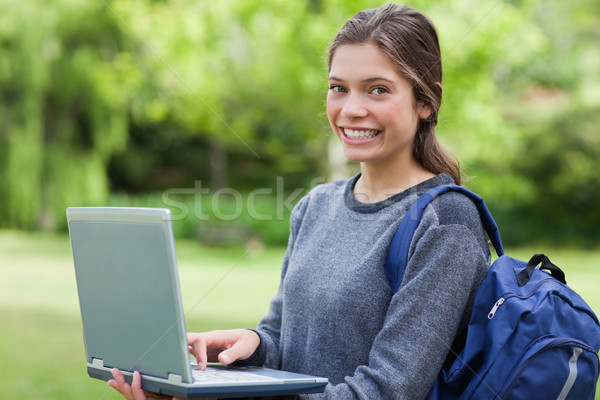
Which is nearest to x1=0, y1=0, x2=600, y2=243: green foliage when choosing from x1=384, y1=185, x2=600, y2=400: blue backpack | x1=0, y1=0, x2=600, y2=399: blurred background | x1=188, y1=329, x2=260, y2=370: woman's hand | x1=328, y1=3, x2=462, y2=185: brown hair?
x1=0, y1=0, x2=600, y2=399: blurred background

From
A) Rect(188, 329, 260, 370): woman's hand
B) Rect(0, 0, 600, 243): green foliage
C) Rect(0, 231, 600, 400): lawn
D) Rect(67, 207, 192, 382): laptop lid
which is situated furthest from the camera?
Rect(0, 0, 600, 243): green foliage

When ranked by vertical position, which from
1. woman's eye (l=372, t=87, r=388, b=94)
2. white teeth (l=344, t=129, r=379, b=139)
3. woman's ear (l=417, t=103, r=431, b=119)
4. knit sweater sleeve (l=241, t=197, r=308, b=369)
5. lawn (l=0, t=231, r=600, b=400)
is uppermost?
woman's eye (l=372, t=87, r=388, b=94)

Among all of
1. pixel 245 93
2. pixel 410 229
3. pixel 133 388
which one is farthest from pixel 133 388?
pixel 245 93

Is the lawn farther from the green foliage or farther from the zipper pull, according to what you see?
the zipper pull

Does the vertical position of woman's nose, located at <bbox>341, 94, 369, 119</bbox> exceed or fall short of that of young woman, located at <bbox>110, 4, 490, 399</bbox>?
it exceeds it

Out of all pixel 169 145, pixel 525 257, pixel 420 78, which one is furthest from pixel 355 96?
pixel 169 145

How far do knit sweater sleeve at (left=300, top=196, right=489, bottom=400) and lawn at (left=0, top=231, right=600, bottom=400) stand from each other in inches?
141

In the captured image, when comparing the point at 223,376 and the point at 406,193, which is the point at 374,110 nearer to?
the point at 406,193

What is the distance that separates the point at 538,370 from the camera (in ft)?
4.23

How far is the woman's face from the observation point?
155cm

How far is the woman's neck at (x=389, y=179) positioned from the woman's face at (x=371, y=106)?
0.02m

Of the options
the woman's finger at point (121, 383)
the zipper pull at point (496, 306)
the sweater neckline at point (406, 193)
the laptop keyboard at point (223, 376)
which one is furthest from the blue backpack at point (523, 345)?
the woman's finger at point (121, 383)

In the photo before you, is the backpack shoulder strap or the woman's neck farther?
the woman's neck

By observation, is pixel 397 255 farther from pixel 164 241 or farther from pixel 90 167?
pixel 90 167
